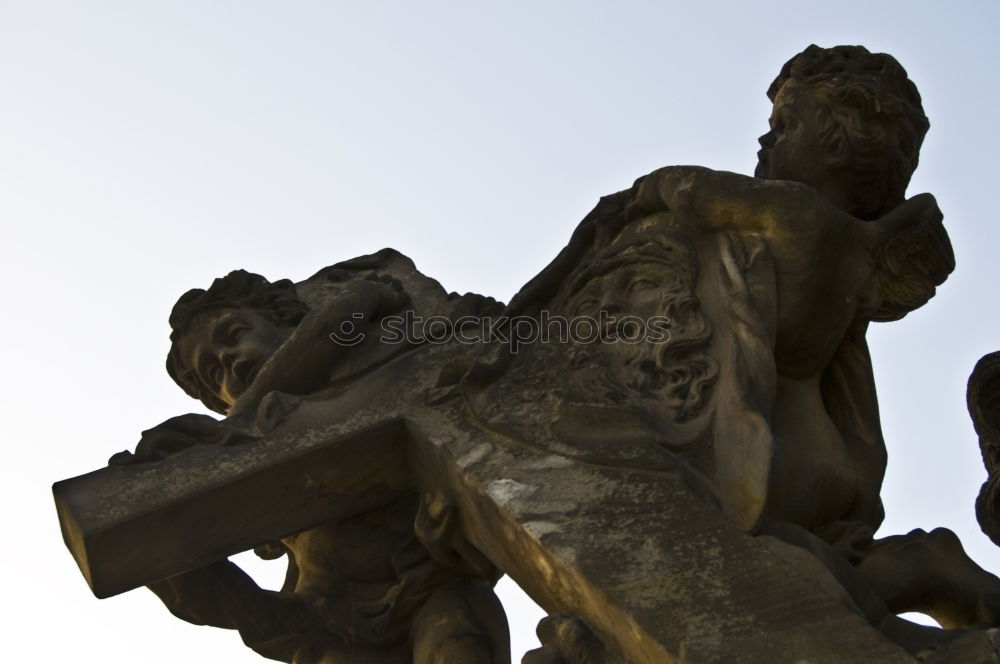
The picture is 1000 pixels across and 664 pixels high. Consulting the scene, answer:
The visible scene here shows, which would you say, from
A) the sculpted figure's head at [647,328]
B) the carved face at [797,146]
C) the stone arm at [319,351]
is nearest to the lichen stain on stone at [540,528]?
the sculpted figure's head at [647,328]

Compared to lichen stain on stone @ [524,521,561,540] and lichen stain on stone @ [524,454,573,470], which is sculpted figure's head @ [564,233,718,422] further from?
lichen stain on stone @ [524,521,561,540]

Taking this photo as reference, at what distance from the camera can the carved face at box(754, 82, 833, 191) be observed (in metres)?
7.68

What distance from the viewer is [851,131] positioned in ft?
25.2

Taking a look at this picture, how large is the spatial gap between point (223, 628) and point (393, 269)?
2019 millimetres

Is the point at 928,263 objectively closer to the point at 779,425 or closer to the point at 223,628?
the point at 779,425

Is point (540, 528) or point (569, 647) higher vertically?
point (540, 528)

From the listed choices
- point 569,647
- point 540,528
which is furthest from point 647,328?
point 569,647

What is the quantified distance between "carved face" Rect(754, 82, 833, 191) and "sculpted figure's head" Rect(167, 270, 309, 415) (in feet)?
6.49

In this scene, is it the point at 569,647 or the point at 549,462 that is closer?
the point at 569,647

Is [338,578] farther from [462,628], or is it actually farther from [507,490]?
[507,490]

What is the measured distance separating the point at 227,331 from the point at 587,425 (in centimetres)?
201

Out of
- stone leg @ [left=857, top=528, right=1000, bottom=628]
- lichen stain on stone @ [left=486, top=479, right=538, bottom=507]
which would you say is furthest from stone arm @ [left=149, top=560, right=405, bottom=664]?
stone leg @ [left=857, top=528, right=1000, bottom=628]

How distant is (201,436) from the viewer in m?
7.15

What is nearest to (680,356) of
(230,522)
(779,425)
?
(779,425)
